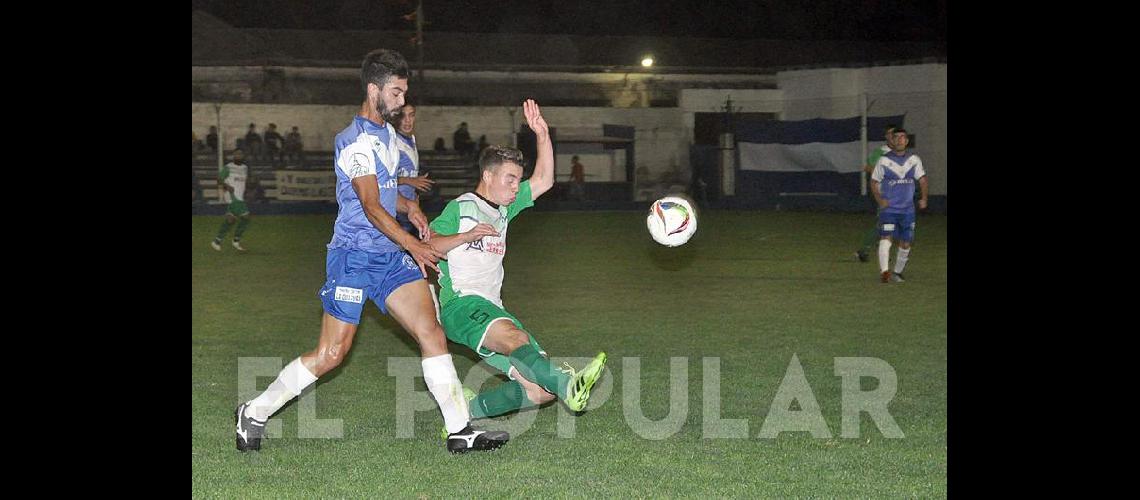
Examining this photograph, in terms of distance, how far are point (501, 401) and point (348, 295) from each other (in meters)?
1.18

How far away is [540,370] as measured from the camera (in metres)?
6.29

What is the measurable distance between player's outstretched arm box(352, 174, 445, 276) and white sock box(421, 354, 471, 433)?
2.03ft

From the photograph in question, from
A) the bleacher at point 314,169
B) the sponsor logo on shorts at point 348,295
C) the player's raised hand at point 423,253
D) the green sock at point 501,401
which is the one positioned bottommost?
the green sock at point 501,401

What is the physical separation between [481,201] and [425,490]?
173cm

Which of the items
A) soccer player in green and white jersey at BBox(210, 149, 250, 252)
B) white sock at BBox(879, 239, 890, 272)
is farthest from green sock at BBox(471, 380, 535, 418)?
soccer player in green and white jersey at BBox(210, 149, 250, 252)

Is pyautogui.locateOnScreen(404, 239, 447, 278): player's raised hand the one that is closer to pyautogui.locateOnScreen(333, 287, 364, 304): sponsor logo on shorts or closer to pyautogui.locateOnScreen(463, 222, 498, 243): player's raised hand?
pyautogui.locateOnScreen(463, 222, 498, 243): player's raised hand

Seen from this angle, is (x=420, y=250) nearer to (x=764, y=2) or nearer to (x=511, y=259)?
(x=511, y=259)

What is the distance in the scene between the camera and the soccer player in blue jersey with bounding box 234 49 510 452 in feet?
20.3

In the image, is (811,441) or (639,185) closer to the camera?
(811,441)

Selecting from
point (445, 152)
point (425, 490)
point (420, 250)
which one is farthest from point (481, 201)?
point (445, 152)

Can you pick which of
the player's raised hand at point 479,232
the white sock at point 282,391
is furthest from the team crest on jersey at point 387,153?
the white sock at point 282,391

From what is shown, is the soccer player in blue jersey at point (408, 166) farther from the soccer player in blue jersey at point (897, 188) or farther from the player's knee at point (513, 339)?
the soccer player in blue jersey at point (897, 188)

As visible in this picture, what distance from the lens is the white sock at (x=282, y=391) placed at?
644cm

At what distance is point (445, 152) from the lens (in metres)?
36.9
